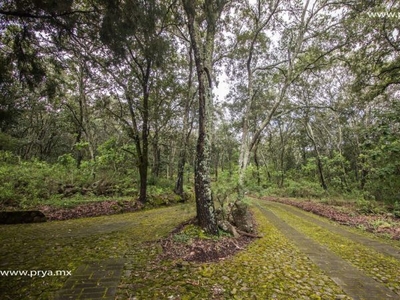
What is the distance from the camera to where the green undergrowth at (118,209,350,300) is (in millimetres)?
2799

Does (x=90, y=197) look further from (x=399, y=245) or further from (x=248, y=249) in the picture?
(x=399, y=245)

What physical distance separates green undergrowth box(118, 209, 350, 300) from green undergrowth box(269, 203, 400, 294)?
0.97 metres

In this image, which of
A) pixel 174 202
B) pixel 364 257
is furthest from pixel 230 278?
pixel 174 202

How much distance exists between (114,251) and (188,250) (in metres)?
1.67

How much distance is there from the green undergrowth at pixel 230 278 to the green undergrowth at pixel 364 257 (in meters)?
0.97

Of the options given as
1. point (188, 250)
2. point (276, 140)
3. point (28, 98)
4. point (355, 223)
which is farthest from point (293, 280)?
point (276, 140)

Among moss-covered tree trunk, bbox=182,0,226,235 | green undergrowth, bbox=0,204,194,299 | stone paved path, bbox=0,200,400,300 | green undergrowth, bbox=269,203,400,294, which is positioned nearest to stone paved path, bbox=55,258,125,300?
stone paved path, bbox=0,200,400,300

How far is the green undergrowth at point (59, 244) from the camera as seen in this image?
2859 mm

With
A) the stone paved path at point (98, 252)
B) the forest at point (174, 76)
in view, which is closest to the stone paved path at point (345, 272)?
the stone paved path at point (98, 252)

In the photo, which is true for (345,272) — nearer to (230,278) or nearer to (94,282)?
(230,278)

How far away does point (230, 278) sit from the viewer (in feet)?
10.7

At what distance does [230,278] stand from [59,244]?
4.07 meters

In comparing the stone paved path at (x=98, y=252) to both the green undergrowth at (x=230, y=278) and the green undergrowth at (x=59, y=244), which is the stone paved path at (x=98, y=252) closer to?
the green undergrowth at (x=59, y=244)

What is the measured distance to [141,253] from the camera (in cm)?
421
